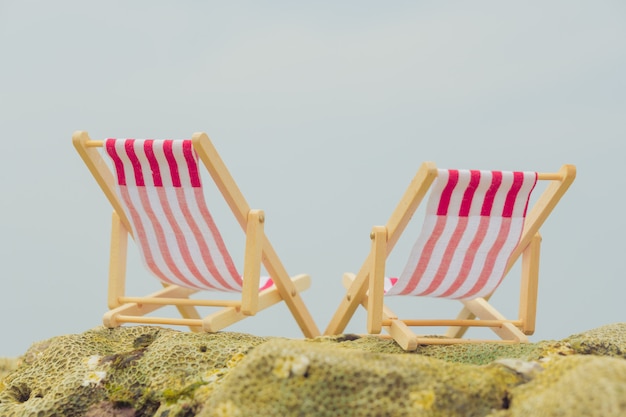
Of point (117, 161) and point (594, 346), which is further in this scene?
point (117, 161)

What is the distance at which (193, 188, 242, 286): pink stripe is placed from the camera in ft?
15.8

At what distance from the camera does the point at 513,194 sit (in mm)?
4605

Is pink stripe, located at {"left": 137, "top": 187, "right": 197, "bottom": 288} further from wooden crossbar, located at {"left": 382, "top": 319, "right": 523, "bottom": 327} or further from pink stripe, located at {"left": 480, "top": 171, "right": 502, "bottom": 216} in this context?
pink stripe, located at {"left": 480, "top": 171, "right": 502, "bottom": 216}

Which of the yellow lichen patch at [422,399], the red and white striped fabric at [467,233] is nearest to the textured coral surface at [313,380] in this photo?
the yellow lichen patch at [422,399]

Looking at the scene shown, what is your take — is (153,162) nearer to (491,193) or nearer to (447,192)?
(447,192)

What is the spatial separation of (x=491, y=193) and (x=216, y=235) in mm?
1579

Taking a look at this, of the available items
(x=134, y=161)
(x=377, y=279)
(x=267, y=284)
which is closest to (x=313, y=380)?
(x=377, y=279)

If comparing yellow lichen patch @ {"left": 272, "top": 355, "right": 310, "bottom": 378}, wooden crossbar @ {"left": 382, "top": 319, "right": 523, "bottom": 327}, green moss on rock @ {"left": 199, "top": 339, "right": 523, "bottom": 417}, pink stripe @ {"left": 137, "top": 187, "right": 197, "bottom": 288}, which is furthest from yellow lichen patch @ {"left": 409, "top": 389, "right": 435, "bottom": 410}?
pink stripe @ {"left": 137, "top": 187, "right": 197, "bottom": 288}

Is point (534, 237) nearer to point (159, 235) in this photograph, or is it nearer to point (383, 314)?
point (383, 314)

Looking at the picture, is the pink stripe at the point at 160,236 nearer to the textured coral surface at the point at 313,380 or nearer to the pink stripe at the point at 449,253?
the textured coral surface at the point at 313,380

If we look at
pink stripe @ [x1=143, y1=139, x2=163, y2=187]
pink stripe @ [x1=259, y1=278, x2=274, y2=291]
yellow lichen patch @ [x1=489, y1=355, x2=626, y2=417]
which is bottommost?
pink stripe @ [x1=259, y1=278, x2=274, y2=291]

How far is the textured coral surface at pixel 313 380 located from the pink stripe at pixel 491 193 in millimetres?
745

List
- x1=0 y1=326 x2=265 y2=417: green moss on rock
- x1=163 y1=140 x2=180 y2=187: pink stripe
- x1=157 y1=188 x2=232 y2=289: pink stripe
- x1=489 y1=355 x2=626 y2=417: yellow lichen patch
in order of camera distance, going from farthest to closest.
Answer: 1. x1=157 y1=188 x2=232 y2=289: pink stripe
2. x1=163 y1=140 x2=180 y2=187: pink stripe
3. x1=0 y1=326 x2=265 y2=417: green moss on rock
4. x1=489 y1=355 x2=626 y2=417: yellow lichen patch

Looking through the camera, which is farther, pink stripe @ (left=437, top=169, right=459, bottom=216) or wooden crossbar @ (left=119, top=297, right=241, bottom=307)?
wooden crossbar @ (left=119, top=297, right=241, bottom=307)
